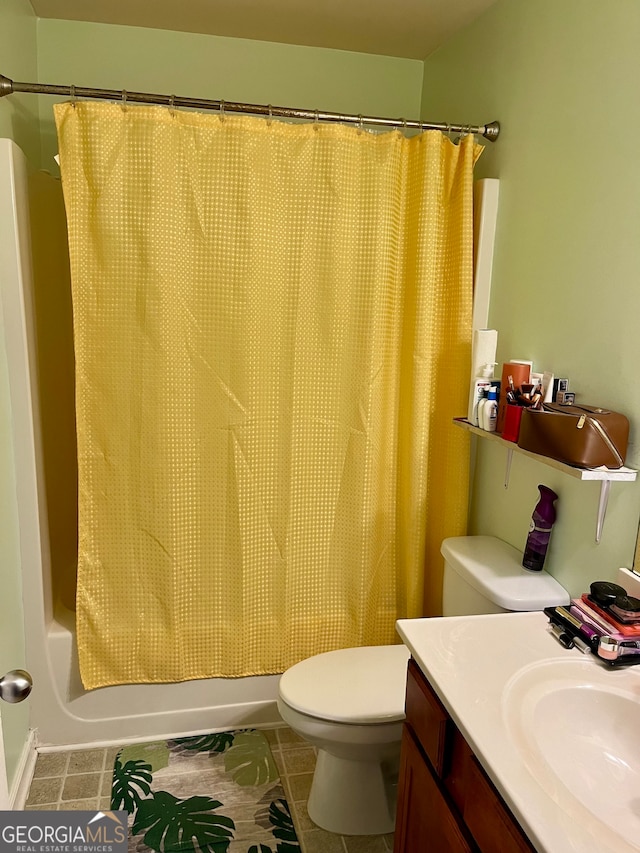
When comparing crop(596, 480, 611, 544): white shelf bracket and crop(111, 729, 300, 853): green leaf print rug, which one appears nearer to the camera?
crop(596, 480, 611, 544): white shelf bracket

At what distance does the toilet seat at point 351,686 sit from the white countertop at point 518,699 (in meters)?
0.43

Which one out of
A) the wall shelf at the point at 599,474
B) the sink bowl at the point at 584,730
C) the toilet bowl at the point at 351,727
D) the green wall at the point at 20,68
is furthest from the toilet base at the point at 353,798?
the green wall at the point at 20,68

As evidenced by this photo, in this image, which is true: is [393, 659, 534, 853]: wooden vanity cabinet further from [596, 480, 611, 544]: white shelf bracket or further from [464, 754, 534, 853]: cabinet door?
[596, 480, 611, 544]: white shelf bracket

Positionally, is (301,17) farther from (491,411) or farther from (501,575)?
(501,575)

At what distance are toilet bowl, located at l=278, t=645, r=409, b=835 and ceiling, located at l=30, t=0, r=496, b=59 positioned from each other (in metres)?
1.98

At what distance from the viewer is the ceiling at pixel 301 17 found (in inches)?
78.4

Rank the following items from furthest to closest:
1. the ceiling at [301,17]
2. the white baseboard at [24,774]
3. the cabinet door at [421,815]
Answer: the ceiling at [301,17] < the white baseboard at [24,774] < the cabinet door at [421,815]

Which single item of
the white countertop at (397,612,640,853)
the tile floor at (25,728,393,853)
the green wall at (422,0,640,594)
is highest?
the green wall at (422,0,640,594)

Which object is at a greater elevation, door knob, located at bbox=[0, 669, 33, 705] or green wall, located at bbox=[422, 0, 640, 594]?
green wall, located at bbox=[422, 0, 640, 594]

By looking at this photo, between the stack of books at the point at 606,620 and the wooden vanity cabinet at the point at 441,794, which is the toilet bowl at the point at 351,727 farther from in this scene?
the stack of books at the point at 606,620

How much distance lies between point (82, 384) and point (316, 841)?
143 cm

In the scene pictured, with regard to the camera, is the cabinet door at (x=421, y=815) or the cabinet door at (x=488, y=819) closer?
the cabinet door at (x=488, y=819)

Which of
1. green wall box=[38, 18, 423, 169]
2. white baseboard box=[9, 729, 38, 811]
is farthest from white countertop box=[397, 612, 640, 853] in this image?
green wall box=[38, 18, 423, 169]

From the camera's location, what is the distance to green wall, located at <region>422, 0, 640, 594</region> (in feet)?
4.53
